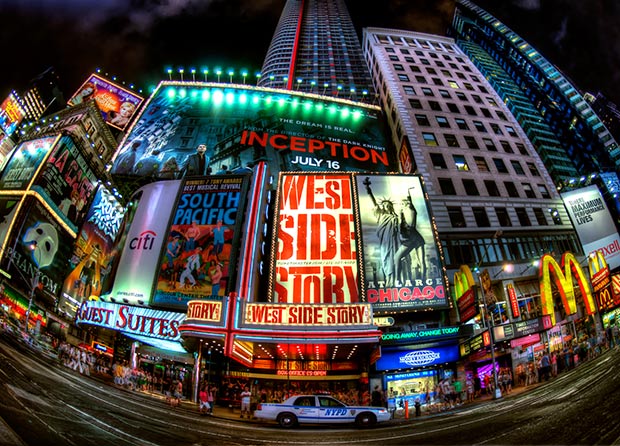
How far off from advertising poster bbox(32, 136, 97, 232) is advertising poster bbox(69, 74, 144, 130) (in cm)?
1583

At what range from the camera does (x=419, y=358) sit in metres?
24.1

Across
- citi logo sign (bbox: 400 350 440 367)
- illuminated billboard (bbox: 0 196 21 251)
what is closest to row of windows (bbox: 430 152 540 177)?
citi logo sign (bbox: 400 350 440 367)

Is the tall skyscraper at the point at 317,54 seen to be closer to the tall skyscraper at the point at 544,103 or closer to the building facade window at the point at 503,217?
the tall skyscraper at the point at 544,103

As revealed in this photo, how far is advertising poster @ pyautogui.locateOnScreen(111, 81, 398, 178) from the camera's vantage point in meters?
34.9

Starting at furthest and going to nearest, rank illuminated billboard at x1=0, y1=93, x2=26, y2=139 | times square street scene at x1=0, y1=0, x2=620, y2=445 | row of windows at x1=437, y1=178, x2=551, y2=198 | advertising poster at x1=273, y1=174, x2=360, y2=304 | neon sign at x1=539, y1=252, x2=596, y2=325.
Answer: illuminated billboard at x1=0, y1=93, x2=26, y2=139, row of windows at x1=437, y1=178, x2=551, y2=198, neon sign at x1=539, y1=252, x2=596, y2=325, advertising poster at x1=273, y1=174, x2=360, y2=304, times square street scene at x1=0, y1=0, x2=620, y2=445

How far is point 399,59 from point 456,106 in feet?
45.2

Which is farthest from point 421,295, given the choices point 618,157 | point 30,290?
point 618,157

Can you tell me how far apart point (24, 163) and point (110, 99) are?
81.3ft

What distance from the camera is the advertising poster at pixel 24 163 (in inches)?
1437

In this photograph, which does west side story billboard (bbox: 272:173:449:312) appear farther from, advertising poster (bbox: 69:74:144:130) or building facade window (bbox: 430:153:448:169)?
advertising poster (bbox: 69:74:144:130)

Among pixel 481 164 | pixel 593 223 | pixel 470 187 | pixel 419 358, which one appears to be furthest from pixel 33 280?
pixel 593 223

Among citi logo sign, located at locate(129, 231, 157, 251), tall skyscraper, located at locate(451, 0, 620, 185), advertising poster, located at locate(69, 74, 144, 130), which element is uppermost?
tall skyscraper, located at locate(451, 0, 620, 185)

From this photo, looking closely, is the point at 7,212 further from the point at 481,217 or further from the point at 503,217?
the point at 503,217

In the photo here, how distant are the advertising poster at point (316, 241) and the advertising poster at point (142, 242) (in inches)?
→ 388
